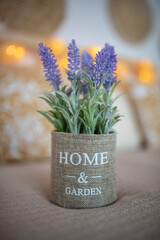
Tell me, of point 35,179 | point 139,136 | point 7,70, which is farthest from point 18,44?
point 139,136

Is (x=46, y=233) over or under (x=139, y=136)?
under

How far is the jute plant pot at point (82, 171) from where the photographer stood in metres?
0.47

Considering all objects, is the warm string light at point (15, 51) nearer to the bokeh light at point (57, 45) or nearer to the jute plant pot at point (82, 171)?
the bokeh light at point (57, 45)

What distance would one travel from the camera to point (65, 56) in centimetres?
146

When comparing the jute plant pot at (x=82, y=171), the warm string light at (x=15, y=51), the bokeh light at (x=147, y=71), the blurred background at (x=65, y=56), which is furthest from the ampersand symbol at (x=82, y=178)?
the bokeh light at (x=147, y=71)

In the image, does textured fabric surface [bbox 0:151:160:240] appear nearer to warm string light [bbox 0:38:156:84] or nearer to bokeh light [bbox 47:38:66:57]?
warm string light [bbox 0:38:156:84]

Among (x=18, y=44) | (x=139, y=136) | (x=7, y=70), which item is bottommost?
(x=139, y=136)

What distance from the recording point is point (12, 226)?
1.28 ft

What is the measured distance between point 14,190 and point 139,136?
997 millimetres

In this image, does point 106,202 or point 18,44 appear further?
point 18,44

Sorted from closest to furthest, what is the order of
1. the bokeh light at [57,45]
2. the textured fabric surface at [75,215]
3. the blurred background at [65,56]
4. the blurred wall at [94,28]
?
the textured fabric surface at [75,215] < the blurred background at [65,56] < the bokeh light at [57,45] < the blurred wall at [94,28]

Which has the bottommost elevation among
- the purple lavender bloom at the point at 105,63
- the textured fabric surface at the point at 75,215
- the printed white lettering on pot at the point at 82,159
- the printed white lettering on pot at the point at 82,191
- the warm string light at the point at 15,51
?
the textured fabric surface at the point at 75,215

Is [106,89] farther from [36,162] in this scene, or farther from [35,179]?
[36,162]

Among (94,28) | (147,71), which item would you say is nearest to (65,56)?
(94,28)
